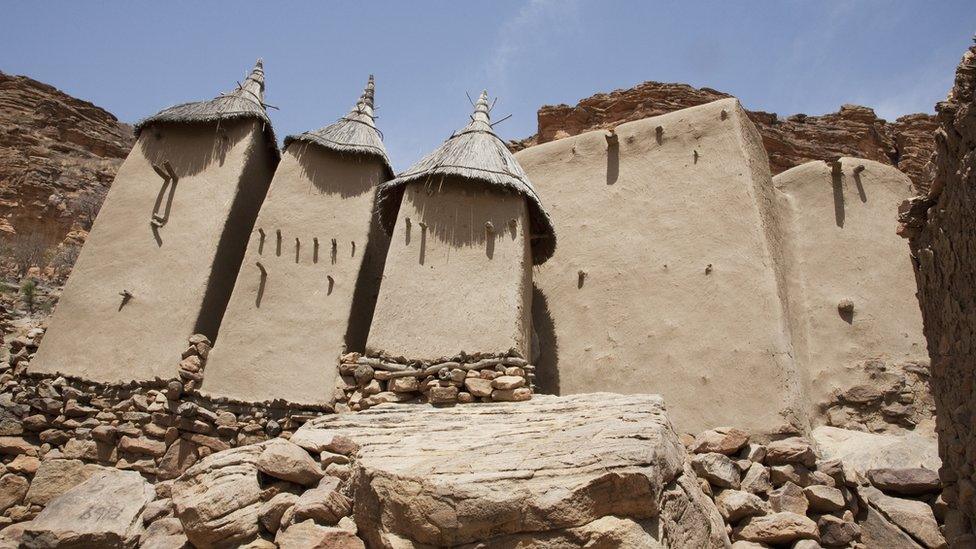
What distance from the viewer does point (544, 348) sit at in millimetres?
9367

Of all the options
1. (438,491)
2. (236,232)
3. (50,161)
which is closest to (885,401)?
(438,491)

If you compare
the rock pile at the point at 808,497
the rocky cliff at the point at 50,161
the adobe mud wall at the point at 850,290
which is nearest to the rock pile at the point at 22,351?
the rock pile at the point at 808,497

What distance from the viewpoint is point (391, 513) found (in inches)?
199

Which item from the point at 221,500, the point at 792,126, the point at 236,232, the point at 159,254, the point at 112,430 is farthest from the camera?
the point at 792,126

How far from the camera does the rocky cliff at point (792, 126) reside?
1478 cm

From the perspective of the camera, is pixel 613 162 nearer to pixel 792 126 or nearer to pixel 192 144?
pixel 192 144

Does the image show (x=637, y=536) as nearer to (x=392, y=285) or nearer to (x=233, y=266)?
(x=392, y=285)

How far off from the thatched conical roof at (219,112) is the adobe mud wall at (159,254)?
0.42ft

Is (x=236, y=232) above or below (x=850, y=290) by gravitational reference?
above

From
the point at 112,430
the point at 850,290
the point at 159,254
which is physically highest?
the point at 159,254

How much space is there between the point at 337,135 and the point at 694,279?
5.06 m

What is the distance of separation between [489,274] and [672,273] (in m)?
2.38

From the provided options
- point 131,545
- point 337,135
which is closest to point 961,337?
point 131,545

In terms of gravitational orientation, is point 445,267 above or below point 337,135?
below
